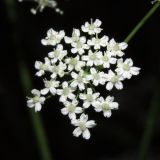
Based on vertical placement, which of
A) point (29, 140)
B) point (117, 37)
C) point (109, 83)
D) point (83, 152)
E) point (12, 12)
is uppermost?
point (12, 12)

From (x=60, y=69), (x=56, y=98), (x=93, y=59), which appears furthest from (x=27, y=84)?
(x=93, y=59)

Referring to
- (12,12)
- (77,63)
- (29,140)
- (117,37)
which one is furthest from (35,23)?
(77,63)

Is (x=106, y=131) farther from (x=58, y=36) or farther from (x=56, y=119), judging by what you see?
(x=58, y=36)

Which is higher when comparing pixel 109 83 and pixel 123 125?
pixel 123 125

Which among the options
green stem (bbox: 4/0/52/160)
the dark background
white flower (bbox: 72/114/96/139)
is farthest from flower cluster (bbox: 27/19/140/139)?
the dark background

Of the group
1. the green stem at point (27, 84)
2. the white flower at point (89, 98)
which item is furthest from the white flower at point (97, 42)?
the green stem at point (27, 84)

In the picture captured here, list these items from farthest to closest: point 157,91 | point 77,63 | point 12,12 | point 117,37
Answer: point 117,37
point 12,12
point 157,91
point 77,63

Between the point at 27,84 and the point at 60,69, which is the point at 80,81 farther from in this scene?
the point at 27,84
